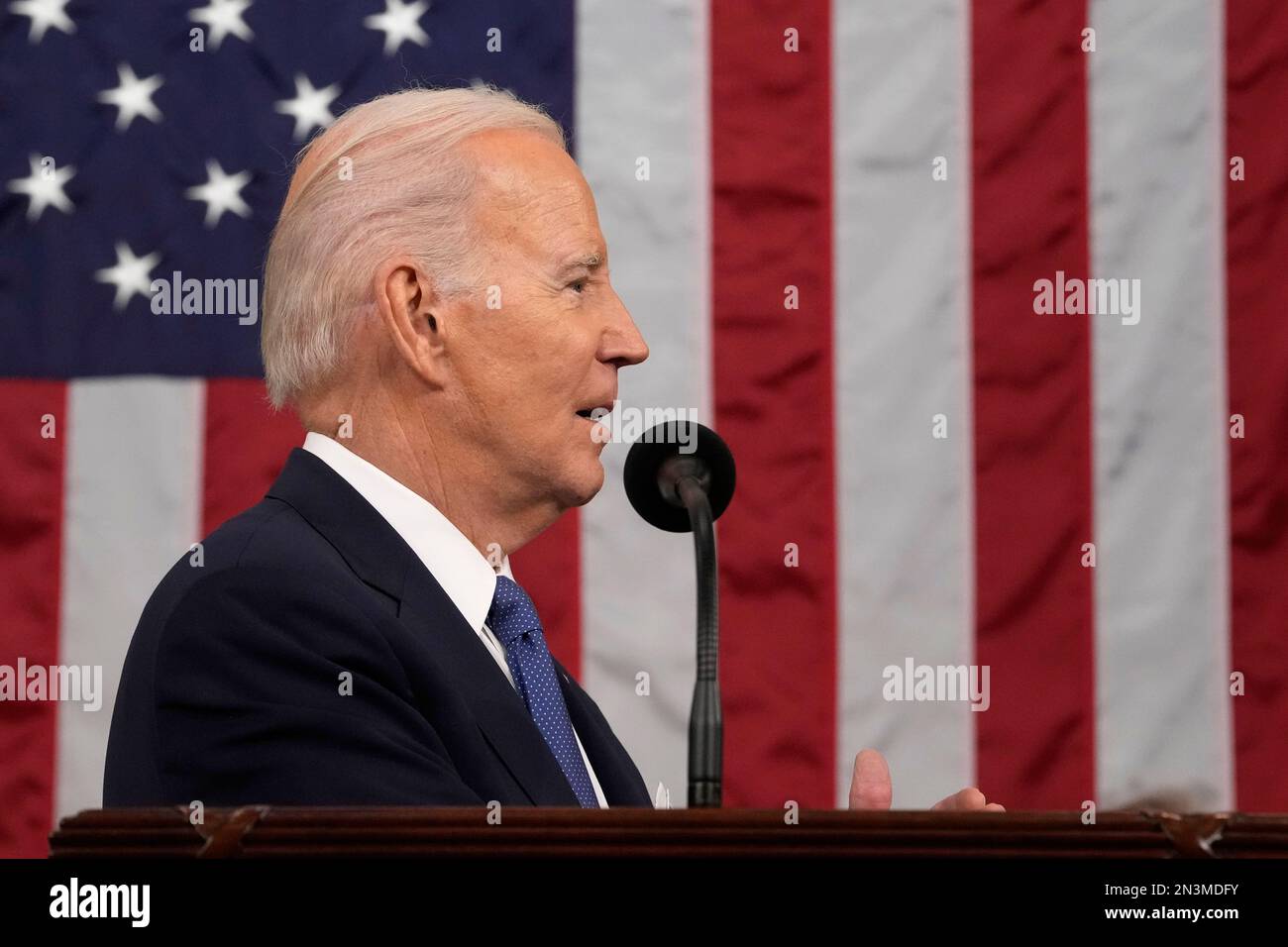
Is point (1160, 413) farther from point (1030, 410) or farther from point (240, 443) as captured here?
point (240, 443)

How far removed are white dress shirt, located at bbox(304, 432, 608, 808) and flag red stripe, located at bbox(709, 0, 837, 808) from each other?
1.22m

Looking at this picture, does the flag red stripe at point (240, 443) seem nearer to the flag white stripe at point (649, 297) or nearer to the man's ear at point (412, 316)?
the flag white stripe at point (649, 297)

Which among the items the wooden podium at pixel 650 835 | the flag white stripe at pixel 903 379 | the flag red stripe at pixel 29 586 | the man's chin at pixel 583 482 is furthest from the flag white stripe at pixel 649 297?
the wooden podium at pixel 650 835

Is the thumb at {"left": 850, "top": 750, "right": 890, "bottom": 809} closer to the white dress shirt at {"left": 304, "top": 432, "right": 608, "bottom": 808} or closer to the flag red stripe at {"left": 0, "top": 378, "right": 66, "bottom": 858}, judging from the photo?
the white dress shirt at {"left": 304, "top": 432, "right": 608, "bottom": 808}

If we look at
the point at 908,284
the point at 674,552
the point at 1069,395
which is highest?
the point at 908,284

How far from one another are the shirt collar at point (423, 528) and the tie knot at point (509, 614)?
15mm

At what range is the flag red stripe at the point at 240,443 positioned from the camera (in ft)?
9.34

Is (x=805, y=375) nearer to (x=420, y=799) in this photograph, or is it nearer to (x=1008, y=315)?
(x=1008, y=315)

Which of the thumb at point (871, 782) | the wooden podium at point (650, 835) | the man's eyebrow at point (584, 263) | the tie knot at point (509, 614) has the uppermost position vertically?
the man's eyebrow at point (584, 263)

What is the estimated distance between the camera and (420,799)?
1.20m

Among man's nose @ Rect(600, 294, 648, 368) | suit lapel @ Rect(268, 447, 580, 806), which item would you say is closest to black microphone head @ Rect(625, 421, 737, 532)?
suit lapel @ Rect(268, 447, 580, 806)

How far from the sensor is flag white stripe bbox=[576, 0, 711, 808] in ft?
9.23

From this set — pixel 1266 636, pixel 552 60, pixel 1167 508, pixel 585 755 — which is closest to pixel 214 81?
pixel 552 60
